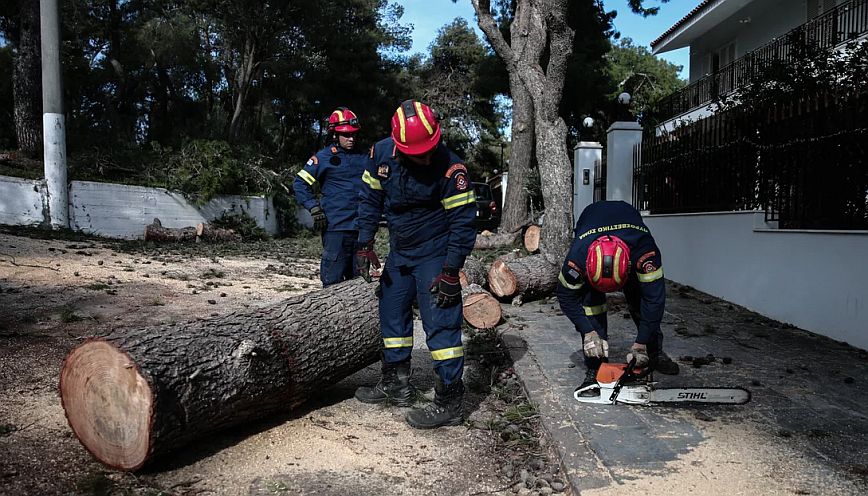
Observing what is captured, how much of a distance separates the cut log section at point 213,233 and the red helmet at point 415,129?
36.2 ft

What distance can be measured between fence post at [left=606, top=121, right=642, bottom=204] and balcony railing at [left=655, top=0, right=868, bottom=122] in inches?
54.3

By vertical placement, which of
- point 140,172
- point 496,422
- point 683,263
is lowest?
point 496,422

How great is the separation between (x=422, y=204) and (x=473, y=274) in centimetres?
397

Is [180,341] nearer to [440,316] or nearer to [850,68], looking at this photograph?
[440,316]

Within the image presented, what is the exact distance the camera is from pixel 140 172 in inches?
557

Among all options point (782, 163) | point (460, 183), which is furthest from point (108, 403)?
point (782, 163)

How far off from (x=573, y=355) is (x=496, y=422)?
1.49 meters

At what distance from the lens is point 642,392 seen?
3.72 meters

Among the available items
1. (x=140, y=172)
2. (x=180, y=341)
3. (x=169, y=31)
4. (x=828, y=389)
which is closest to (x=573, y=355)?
(x=828, y=389)

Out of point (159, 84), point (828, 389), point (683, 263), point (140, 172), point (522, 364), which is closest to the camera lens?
point (828, 389)

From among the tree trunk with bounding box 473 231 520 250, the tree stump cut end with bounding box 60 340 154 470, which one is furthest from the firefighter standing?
the tree trunk with bounding box 473 231 520 250

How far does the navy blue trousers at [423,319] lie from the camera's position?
3.65m

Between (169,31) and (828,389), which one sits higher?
(169,31)

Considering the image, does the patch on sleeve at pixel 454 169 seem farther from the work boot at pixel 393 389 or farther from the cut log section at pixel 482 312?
the cut log section at pixel 482 312
